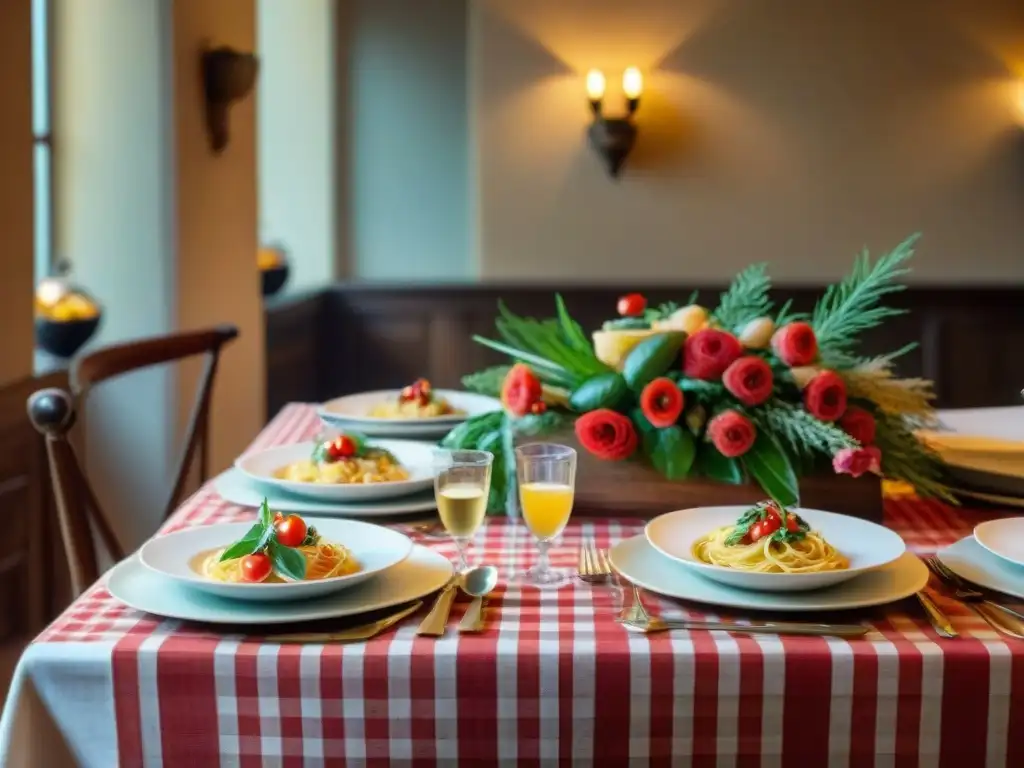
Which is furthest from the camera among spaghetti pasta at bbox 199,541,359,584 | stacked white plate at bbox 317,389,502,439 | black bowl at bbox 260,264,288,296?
black bowl at bbox 260,264,288,296

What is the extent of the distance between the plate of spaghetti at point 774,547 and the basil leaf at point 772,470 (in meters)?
0.13

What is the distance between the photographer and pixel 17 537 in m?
2.60

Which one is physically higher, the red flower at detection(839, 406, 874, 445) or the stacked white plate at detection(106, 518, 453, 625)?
the red flower at detection(839, 406, 874, 445)

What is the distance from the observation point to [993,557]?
1306 mm

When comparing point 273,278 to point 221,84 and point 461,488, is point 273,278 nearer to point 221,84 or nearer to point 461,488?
point 221,84

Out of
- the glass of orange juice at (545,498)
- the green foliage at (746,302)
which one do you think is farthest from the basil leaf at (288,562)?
the green foliage at (746,302)

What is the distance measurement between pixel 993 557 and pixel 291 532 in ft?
2.47

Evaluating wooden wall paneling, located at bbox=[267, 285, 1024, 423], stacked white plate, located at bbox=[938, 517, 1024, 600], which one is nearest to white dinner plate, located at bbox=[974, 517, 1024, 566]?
A: stacked white plate, located at bbox=[938, 517, 1024, 600]

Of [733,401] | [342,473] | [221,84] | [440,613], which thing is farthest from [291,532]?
[221,84]

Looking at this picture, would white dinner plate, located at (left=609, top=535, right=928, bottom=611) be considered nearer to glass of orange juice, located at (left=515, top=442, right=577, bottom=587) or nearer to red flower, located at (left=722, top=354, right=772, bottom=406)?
glass of orange juice, located at (left=515, top=442, right=577, bottom=587)

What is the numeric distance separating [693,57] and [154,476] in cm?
279

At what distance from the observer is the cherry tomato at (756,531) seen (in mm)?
1223

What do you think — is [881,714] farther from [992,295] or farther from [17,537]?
[992,295]

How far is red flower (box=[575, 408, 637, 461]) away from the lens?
1517 mm
